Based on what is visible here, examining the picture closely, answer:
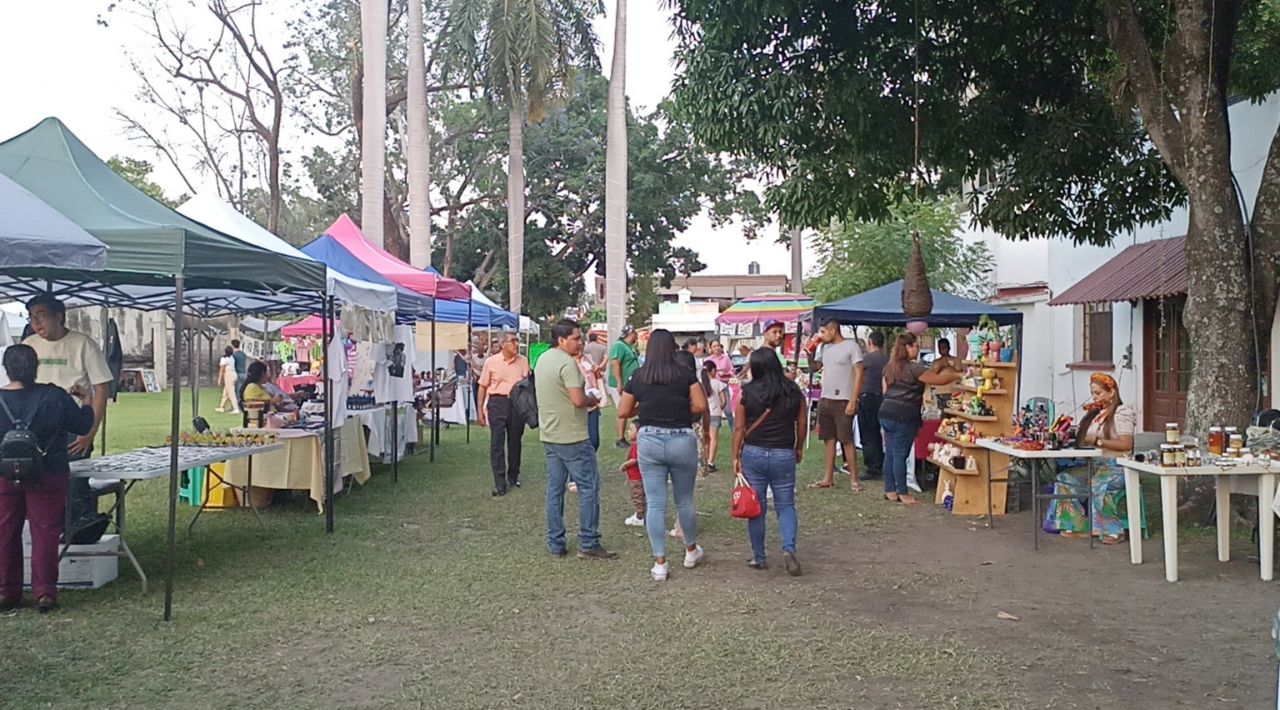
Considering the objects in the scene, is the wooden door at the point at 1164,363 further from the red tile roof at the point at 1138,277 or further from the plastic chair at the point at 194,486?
the plastic chair at the point at 194,486

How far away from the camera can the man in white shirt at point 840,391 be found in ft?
36.5

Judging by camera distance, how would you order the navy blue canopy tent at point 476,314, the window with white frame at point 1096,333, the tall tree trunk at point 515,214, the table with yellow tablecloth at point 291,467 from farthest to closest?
the tall tree trunk at point 515,214 < the navy blue canopy tent at point 476,314 < the window with white frame at point 1096,333 < the table with yellow tablecloth at point 291,467

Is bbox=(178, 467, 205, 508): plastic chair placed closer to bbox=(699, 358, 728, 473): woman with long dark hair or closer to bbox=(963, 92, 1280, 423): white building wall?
bbox=(699, 358, 728, 473): woman with long dark hair

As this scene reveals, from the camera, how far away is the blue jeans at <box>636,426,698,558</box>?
6910 mm

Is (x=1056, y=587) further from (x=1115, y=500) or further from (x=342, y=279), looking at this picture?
(x=342, y=279)

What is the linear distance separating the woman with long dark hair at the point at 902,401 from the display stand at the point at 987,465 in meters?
0.34

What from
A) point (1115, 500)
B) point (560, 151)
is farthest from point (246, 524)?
point (560, 151)

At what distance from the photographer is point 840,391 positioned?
36.7 ft

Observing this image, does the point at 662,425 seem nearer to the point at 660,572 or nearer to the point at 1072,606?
the point at 660,572

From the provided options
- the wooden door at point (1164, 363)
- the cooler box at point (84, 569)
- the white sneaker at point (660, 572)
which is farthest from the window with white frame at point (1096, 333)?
the cooler box at point (84, 569)

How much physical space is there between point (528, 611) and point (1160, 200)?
849cm

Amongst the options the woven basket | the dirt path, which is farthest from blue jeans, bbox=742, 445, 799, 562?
the woven basket

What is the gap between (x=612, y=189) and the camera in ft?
77.7

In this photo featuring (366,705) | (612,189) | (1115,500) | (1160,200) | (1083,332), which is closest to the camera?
(366,705)
